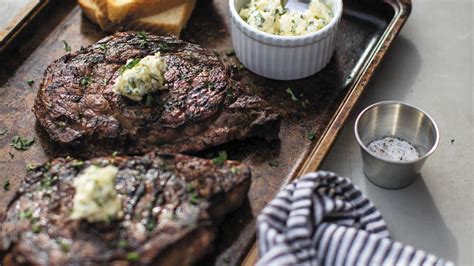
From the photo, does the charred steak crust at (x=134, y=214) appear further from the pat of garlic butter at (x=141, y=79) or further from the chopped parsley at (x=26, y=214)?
the pat of garlic butter at (x=141, y=79)

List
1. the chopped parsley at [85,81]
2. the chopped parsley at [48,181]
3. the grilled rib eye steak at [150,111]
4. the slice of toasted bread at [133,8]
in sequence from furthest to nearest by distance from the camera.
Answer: the slice of toasted bread at [133,8] < the chopped parsley at [85,81] < the grilled rib eye steak at [150,111] < the chopped parsley at [48,181]

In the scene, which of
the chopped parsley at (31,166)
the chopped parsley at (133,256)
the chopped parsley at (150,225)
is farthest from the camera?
the chopped parsley at (31,166)

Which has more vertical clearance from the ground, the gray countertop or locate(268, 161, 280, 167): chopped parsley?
locate(268, 161, 280, 167): chopped parsley

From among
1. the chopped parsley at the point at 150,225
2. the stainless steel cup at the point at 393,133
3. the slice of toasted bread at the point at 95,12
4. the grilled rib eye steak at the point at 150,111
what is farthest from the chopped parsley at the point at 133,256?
the slice of toasted bread at the point at 95,12

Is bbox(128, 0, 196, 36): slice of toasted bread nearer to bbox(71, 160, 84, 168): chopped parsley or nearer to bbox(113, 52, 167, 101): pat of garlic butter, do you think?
bbox(113, 52, 167, 101): pat of garlic butter

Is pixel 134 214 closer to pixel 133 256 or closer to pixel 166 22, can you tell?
pixel 133 256

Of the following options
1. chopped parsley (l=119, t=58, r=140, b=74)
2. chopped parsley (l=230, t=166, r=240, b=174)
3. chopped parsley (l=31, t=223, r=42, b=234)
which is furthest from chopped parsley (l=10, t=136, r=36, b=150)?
chopped parsley (l=230, t=166, r=240, b=174)
